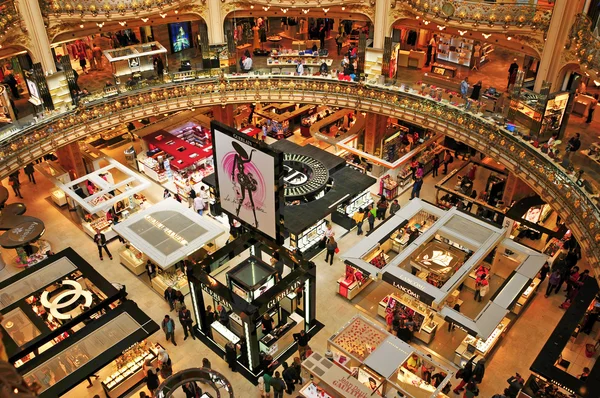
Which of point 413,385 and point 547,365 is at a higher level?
point 547,365

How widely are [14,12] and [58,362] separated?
17260mm

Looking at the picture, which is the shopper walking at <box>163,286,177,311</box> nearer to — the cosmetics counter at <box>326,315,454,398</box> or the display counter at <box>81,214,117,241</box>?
the display counter at <box>81,214,117,241</box>

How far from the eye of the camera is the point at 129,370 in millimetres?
20406

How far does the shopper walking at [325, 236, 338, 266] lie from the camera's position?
26.3 m

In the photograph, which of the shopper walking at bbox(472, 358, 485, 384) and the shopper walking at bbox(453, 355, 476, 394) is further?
the shopper walking at bbox(453, 355, 476, 394)

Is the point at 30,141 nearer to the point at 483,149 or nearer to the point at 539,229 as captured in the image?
the point at 483,149

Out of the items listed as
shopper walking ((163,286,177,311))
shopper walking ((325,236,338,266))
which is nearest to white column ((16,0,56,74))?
shopper walking ((163,286,177,311))

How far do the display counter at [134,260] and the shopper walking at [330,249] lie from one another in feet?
28.8

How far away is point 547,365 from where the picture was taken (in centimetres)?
1852

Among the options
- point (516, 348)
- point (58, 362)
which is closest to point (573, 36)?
point (516, 348)

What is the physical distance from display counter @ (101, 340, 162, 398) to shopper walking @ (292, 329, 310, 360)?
5.56m

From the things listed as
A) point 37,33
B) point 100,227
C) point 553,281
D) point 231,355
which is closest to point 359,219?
point 553,281

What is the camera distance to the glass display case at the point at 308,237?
26445 millimetres

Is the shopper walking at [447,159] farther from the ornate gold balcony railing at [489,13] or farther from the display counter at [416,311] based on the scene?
the display counter at [416,311]
